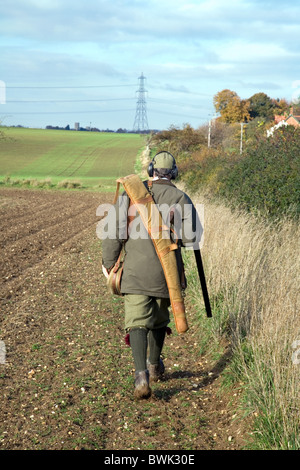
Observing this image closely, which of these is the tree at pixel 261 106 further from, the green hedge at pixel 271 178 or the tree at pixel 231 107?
the green hedge at pixel 271 178

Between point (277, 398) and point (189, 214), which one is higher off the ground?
point (189, 214)

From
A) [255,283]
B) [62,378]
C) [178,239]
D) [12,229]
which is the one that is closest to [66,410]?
[62,378]

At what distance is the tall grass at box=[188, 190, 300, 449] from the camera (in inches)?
164

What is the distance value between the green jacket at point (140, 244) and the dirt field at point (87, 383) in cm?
99

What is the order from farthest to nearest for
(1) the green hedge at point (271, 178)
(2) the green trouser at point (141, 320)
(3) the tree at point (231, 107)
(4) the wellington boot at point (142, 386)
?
(3) the tree at point (231, 107), (1) the green hedge at point (271, 178), (2) the green trouser at point (141, 320), (4) the wellington boot at point (142, 386)

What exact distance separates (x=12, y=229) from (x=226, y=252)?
10.7 meters

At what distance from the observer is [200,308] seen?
7.70 meters

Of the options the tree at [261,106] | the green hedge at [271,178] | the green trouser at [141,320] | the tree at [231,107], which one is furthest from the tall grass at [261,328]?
the tree at [261,106]

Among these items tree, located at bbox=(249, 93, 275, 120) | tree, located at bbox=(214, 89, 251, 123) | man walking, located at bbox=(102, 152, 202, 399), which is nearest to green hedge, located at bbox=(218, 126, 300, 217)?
man walking, located at bbox=(102, 152, 202, 399)

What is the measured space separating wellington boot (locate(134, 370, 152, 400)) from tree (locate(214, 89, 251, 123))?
7937 centimetres

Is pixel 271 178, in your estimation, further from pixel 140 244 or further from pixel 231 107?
pixel 231 107

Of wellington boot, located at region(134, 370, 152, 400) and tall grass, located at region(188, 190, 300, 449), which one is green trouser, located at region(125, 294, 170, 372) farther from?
tall grass, located at region(188, 190, 300, 449)

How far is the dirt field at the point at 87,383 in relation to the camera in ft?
15.0
